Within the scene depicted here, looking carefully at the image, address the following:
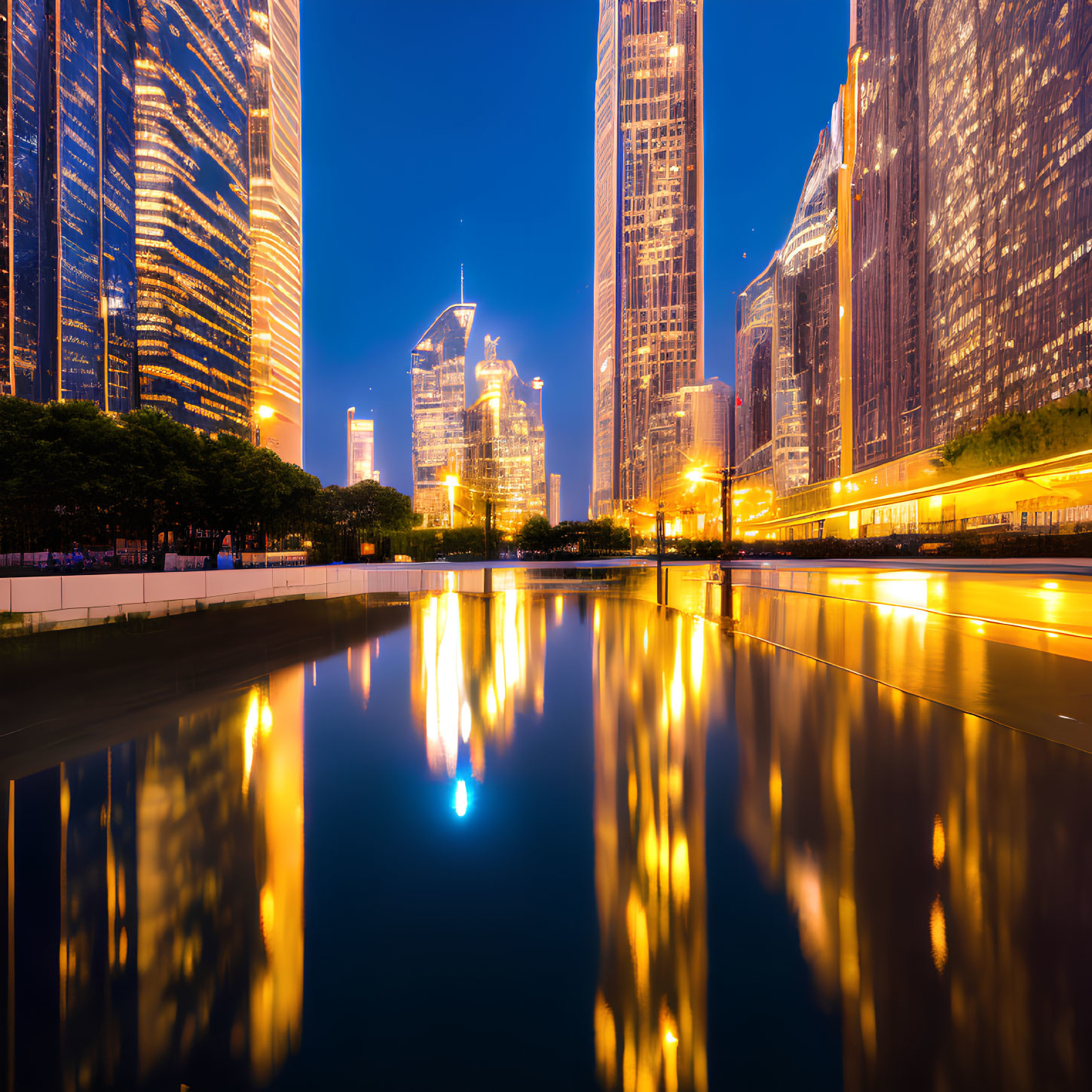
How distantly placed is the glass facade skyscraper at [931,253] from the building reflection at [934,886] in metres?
12.0

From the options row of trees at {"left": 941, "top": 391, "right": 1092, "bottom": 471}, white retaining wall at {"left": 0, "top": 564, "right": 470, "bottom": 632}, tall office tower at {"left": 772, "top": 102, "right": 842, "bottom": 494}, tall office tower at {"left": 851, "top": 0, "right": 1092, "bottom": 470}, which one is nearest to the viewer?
white retaining wall at {"left": 0, "top": 564, "right": 470, "bottom": 632}

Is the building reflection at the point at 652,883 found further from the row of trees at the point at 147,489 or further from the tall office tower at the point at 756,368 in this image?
the tall office tower at the point at 756,368

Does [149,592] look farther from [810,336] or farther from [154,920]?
[810,336]

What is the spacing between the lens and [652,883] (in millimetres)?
3213

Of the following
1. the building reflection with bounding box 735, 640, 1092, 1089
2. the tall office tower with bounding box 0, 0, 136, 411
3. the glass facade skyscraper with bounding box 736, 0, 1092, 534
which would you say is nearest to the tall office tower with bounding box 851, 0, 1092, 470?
the glass facade skyscraper with bounding box 736, 0, 1092, 534

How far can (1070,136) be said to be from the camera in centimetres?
2838

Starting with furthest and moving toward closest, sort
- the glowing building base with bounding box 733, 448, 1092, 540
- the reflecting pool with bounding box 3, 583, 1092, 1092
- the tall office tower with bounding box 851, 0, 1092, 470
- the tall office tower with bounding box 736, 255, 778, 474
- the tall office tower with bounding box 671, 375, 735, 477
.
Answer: the tall office tower with bounding box 671, 375, 735, 477, the tall office tower with bounding box 736, 255, 778, 474, the tall office tower with bounding box 851, 0, 1092, 470, the glowing building base with bounding box 733, 448, 1092, 540, the reflecting pool with bounding box 3, 583, 1092, 1092

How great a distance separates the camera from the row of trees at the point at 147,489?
32.0 meters

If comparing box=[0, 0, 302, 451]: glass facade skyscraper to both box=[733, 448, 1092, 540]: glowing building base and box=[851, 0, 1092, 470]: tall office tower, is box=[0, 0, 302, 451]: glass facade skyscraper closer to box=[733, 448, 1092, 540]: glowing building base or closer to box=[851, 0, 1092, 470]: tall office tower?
box=[733, 448, 1092, 540]: glowing building base

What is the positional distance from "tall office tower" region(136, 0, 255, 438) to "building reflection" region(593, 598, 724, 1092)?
116m

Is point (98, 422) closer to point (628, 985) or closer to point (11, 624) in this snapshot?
point (11, 624)

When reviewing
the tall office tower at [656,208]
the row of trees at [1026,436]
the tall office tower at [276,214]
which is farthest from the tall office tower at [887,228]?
the tall office tower at [276,214]

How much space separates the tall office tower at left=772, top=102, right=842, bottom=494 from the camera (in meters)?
91.3

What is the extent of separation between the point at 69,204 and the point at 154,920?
122081 millimetres
